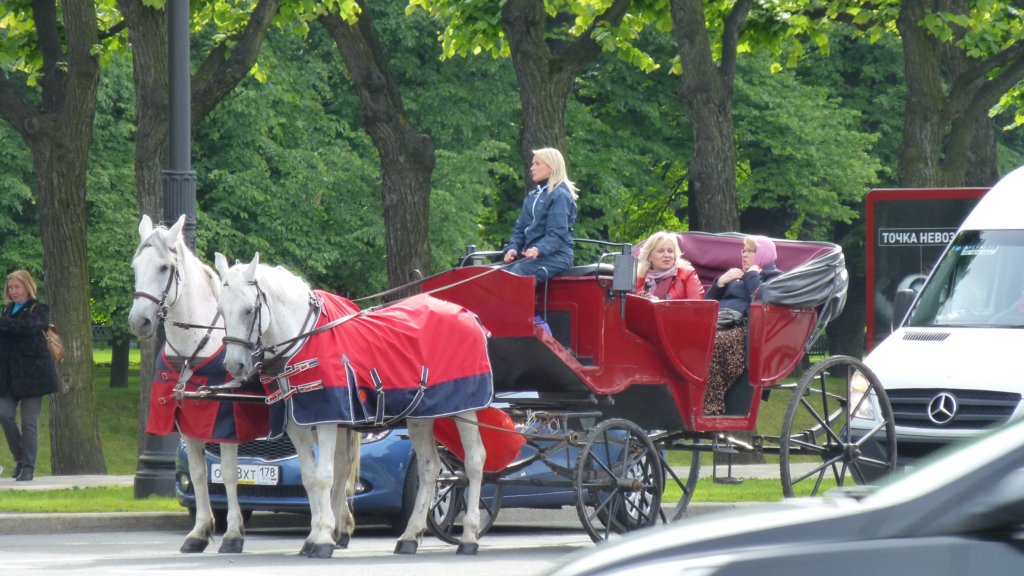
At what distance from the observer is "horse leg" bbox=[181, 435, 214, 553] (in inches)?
444

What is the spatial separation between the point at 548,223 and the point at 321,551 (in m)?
2.68

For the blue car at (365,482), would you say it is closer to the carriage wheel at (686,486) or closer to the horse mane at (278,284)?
the carriage wheel at (686,486)

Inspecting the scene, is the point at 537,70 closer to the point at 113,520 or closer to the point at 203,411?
the point at 113,520

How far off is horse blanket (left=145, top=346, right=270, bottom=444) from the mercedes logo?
15.2 feet

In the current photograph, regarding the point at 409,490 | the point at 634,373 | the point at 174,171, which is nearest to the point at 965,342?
the point at 634,373

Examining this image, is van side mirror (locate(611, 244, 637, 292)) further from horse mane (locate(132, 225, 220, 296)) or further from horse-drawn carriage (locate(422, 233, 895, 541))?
horse mane (locate(132, 225, 220, 296))

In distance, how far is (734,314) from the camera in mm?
12484

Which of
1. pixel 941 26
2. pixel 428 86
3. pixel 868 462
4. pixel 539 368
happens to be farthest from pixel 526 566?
pixel 428 86

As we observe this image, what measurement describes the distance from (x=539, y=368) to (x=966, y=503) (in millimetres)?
7850

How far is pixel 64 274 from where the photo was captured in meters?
19.3

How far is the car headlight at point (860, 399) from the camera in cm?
1227

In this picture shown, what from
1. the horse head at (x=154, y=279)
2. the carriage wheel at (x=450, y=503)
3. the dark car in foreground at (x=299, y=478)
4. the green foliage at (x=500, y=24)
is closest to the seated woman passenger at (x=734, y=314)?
the carriage wheel at (x=450, y=503)

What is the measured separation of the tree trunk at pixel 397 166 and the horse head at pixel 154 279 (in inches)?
→ 329

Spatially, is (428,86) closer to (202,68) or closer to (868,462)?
(202,68)
